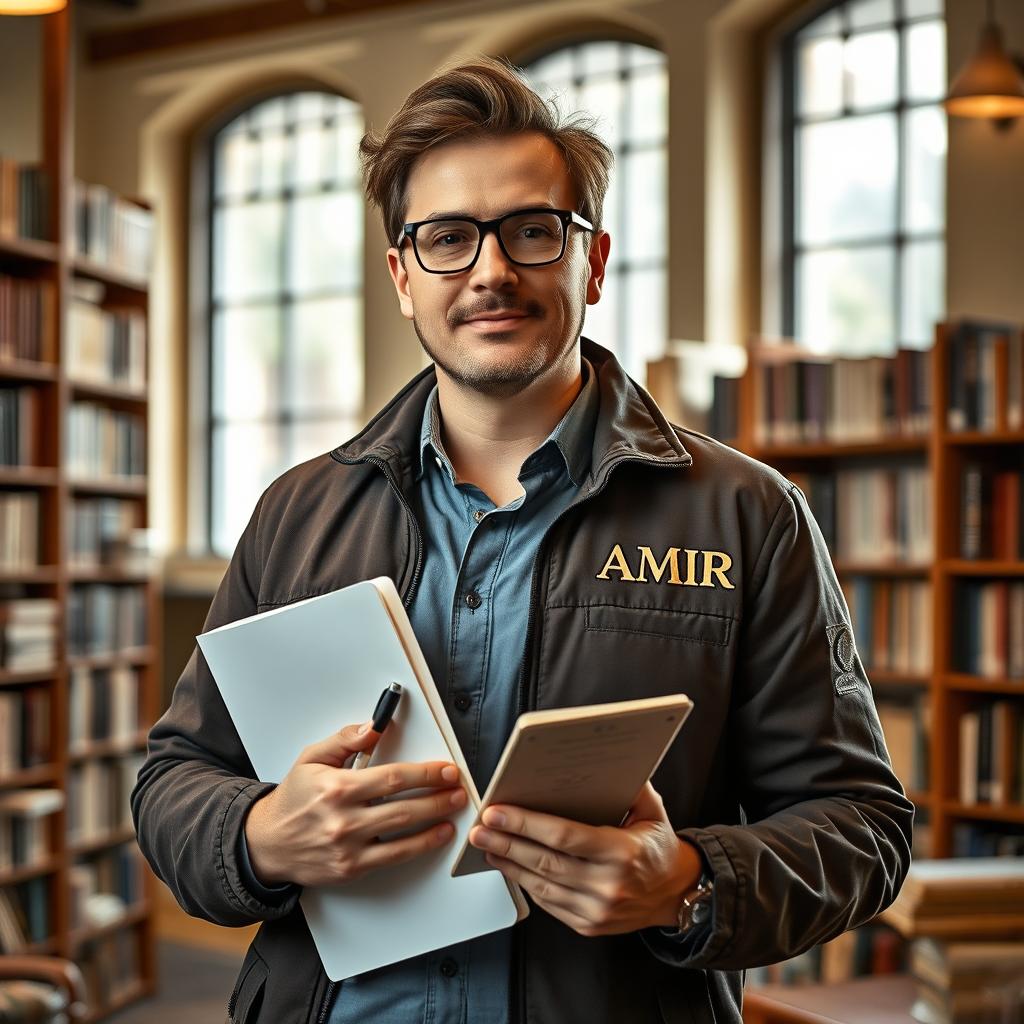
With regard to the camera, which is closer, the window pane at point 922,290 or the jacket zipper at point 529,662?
the jacket zipper at point 529,662

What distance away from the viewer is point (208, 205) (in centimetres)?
718

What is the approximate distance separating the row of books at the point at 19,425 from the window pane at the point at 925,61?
346 cm

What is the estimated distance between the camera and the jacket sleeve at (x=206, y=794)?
1.38 m

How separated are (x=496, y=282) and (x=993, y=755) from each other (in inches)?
123

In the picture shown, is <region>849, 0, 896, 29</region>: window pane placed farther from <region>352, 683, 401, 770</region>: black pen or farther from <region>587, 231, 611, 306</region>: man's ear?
<region>352, 683, 401, 770</region>: black pen

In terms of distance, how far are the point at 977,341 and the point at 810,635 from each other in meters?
2.87

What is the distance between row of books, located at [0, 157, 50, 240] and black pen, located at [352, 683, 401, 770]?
371cm

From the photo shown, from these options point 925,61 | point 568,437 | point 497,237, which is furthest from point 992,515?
point 497,237

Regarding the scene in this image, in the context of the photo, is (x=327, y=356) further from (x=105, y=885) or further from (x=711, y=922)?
(x=711, y=922)

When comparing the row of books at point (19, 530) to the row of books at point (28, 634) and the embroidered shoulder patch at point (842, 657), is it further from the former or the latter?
the embroidered shoulder patch at point (842, 657)

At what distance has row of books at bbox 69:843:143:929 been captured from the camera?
15.9 feet

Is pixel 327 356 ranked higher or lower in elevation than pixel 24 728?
higher

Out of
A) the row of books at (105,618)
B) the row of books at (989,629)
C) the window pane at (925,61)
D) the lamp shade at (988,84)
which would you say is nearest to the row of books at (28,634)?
the row of books at (105,618)

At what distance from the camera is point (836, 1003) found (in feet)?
8.56
